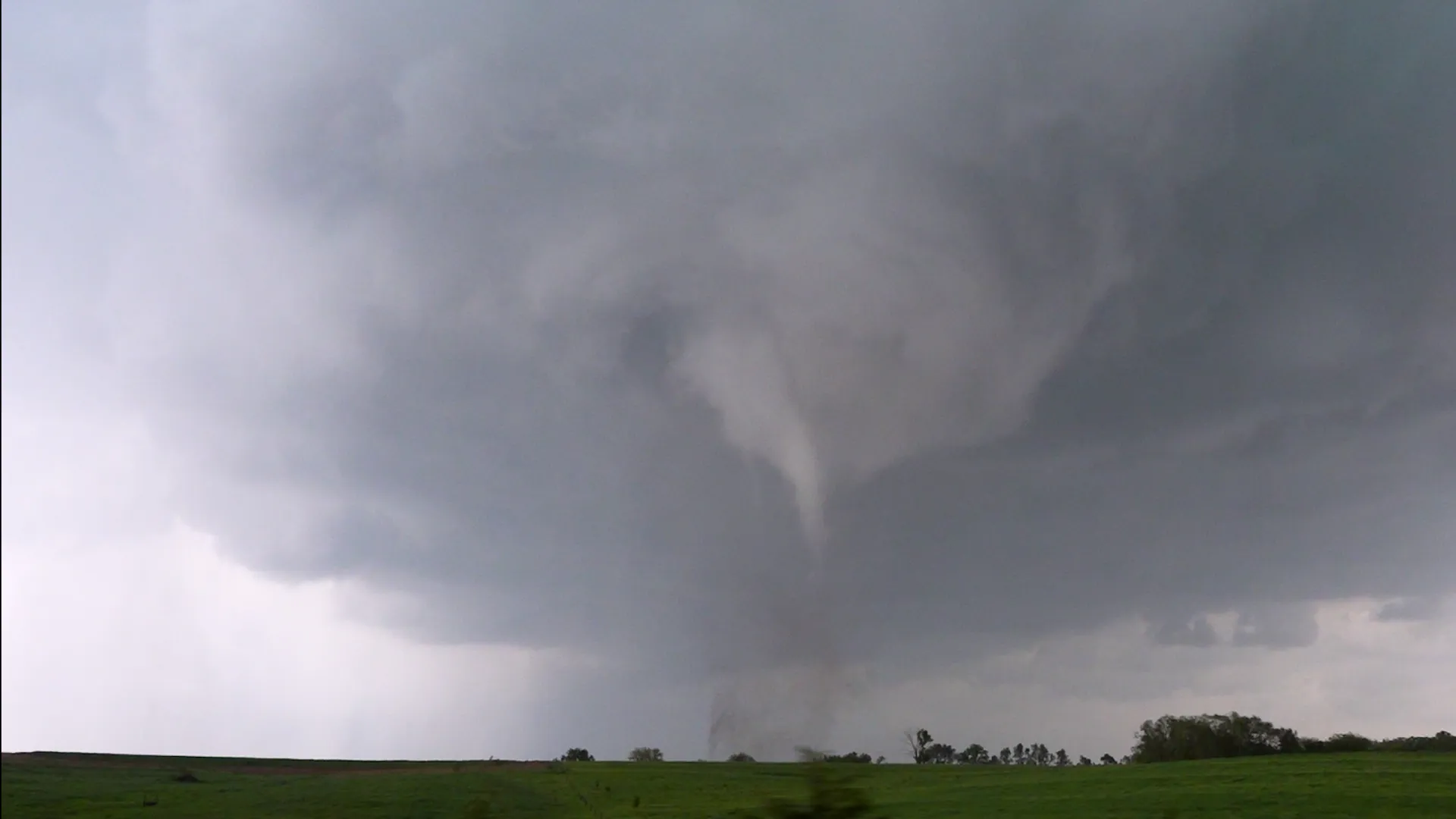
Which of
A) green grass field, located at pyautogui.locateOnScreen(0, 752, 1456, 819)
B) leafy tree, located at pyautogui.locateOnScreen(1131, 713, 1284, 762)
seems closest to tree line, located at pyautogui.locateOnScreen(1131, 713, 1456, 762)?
leafy tree, located at pyautogui.locateOnScreen(1131, 713, 1284, 762)

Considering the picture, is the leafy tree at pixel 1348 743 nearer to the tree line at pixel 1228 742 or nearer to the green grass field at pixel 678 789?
the tree line at pixel 1228 742

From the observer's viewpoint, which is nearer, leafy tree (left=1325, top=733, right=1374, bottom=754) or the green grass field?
the green grass field

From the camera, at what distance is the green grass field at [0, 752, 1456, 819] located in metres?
66.4

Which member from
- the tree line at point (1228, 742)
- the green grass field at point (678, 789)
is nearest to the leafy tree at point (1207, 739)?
the tree line at point (1228, 742)

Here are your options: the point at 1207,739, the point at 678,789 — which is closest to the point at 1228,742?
the point at 1207,739

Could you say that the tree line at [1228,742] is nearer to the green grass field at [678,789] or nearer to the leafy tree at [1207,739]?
the leafy tree at [1207,739]

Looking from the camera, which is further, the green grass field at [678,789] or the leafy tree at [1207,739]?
the leafy tree at [1207,739]

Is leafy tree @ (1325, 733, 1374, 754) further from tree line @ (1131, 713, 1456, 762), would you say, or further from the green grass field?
the green grass field

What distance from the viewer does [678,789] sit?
87.5 meters

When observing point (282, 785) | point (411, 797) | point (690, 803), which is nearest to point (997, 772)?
point (690, 803)

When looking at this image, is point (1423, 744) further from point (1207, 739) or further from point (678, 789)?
point (678, 789)

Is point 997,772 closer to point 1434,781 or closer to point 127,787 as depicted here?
point 1434,781

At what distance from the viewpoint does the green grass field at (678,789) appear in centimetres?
6644

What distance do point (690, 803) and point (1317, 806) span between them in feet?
138
